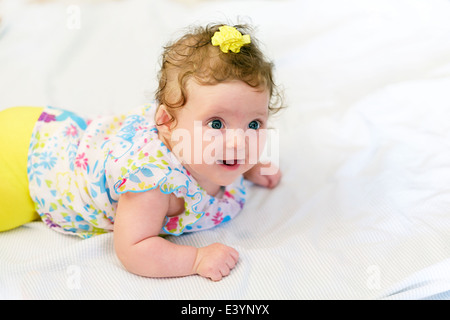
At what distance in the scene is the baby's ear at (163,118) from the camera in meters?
0.99

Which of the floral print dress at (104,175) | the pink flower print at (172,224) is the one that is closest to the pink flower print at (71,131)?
the floral print dress at (104,175)

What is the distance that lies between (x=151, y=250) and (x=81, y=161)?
0.28 metres

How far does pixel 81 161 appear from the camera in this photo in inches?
43.3

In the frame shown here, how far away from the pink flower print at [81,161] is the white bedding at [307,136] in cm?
16

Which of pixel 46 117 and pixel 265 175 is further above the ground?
pixel 46 117

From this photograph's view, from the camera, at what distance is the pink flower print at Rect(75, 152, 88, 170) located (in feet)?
3.59

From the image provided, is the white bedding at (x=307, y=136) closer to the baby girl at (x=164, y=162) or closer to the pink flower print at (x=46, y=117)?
the baby girl at (x=164, y=162)

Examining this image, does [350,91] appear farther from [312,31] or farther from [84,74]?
[84,74]

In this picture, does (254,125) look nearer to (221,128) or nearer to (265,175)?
(221,128)

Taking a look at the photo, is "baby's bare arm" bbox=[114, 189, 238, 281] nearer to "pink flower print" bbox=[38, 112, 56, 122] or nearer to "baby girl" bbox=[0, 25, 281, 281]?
"baby girl" bbox=[0, 25, 281, 281]

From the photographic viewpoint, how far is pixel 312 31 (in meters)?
1.71

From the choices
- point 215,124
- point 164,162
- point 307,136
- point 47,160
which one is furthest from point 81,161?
point 307,136

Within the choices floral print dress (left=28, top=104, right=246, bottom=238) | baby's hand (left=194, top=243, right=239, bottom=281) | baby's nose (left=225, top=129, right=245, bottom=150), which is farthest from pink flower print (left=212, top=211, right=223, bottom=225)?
baby's nose (left=225, top=129, right=245, bottom=150)
